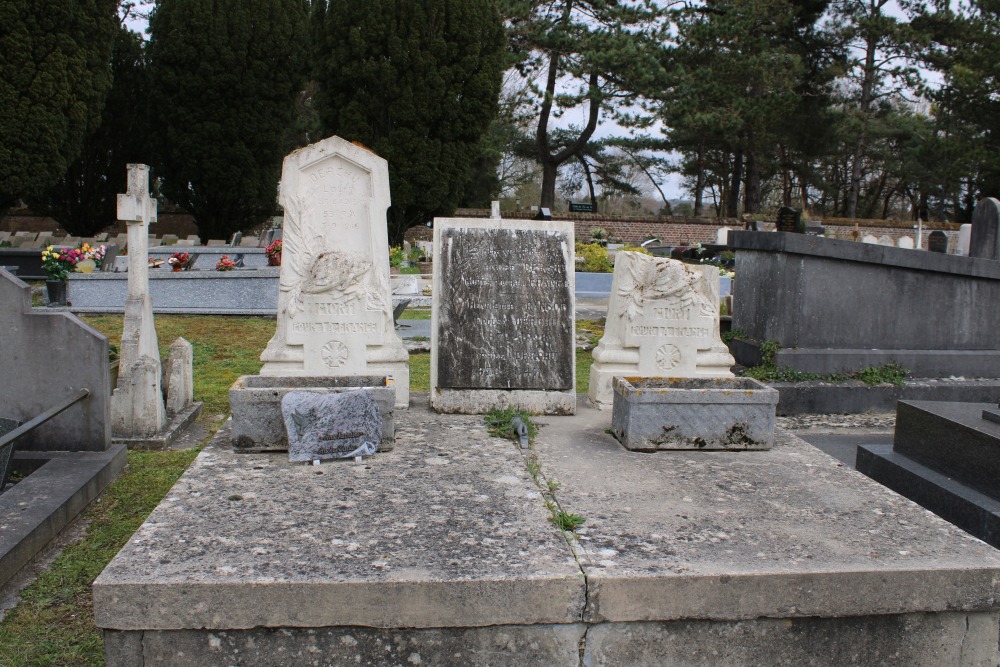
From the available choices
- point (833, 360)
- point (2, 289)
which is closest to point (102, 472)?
point (2, 289)

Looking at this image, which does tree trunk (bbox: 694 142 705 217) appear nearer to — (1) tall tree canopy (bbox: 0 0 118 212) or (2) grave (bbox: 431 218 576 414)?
(1) tall tree canopy (bbox: 0 0 118 212)

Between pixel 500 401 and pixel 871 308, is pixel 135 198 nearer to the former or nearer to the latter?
pixel 500 401

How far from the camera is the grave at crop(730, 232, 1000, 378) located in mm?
6918

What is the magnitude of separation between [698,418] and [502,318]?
57.5 inches

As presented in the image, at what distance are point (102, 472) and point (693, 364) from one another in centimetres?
401

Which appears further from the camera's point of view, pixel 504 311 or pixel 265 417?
pixel 504 311

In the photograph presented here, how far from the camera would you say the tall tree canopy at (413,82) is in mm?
19891

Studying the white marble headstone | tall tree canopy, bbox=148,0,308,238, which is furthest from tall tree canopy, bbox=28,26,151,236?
the white marble headstone

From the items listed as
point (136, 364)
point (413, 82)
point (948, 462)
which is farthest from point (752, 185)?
point (136, 364)

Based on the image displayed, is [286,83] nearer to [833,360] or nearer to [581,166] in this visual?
[581,166]

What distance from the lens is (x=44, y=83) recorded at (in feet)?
57.1

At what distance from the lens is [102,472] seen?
4270mm

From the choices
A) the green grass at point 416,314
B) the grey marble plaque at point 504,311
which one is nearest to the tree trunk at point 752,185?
the green grass at point 416,314

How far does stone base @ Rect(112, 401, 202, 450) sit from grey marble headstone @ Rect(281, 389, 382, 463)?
74.3 inches
